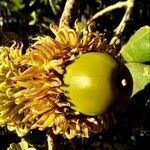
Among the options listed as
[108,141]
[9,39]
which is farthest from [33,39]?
[108,141]

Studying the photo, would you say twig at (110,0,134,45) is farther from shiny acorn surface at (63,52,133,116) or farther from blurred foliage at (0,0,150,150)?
blurred foliage at (0,0,150,150)

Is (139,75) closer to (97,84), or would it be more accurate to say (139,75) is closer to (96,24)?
(97,84)

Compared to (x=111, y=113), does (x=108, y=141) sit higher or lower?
lower

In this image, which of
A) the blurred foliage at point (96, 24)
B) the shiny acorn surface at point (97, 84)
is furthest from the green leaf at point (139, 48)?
the blurred foliage at point (96, 24)

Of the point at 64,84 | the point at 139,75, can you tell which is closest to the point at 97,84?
the point at 64,84

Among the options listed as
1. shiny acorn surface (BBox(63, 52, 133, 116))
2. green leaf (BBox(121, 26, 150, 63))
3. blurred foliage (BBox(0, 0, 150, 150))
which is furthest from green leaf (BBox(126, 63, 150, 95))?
blurred foliage (BBox(0, 0, 150, 150))

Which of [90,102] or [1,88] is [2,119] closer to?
[1,88]
